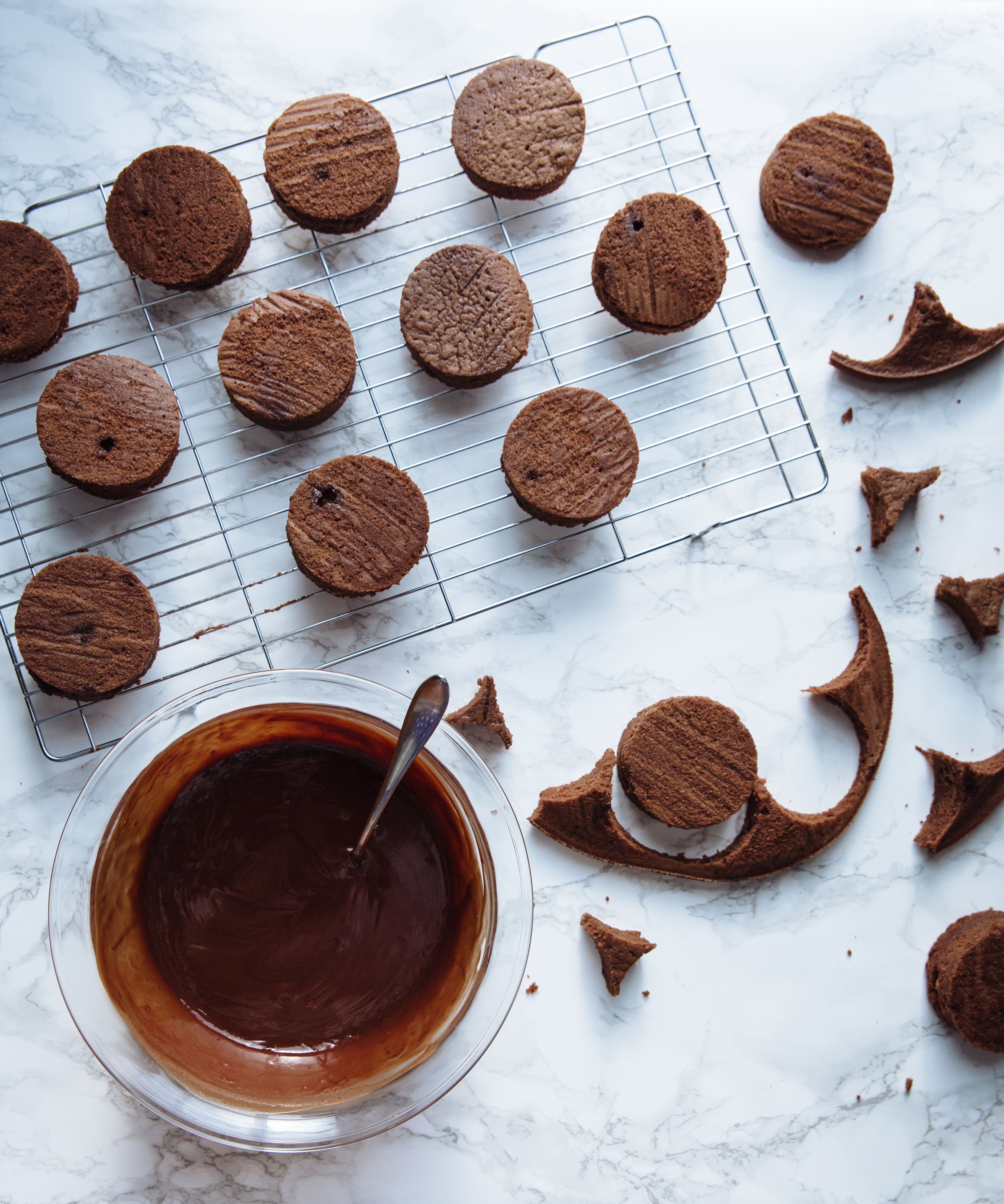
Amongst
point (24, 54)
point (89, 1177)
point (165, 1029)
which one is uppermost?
point (24, 54)

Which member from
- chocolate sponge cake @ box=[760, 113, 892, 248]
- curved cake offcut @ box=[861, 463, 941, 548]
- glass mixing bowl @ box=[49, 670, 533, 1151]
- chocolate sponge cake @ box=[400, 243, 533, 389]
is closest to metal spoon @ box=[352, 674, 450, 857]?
glass mixing bowl @ box=[49, 670, 533, 1151]

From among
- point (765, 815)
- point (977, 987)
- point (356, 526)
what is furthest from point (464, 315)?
point (977, 987)

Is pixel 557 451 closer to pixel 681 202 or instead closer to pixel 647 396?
pixel 647 396

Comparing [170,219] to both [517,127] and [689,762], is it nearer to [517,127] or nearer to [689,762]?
[517,127]

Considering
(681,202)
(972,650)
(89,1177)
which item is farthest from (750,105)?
(89,1177)

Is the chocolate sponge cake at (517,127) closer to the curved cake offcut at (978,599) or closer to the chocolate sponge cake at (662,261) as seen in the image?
the chocolate sponge cake at (662,261)

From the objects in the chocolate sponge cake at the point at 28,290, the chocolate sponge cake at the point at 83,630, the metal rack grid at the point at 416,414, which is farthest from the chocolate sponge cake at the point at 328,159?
the chocolate sponge cake at the point at 83,630
